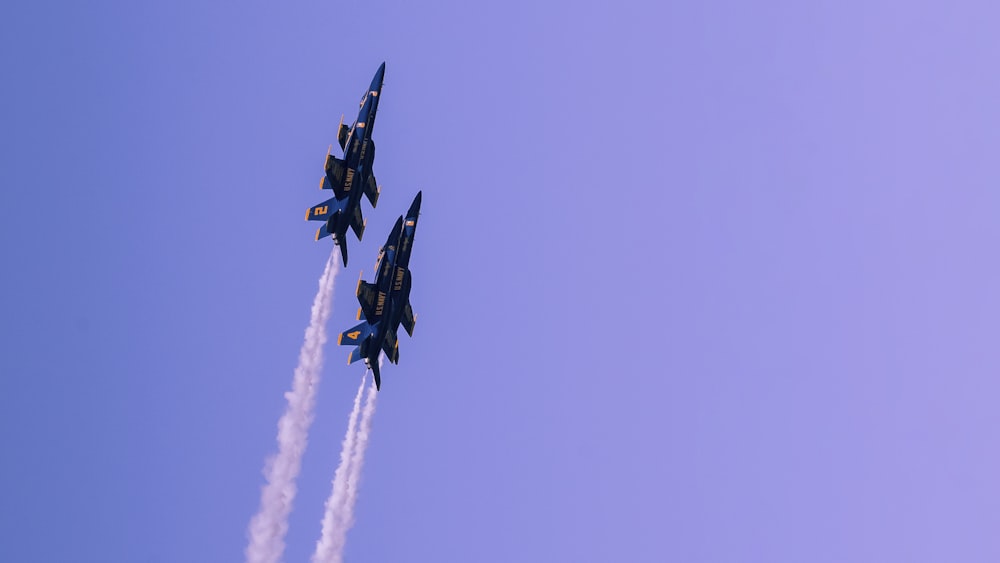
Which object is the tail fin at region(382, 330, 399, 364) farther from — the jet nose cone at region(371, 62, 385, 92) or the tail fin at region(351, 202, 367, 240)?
the jet nose cone at region(371, 62, 385, 92)

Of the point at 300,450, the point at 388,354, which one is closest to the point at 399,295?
the point at 388,354

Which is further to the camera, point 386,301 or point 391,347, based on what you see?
point 391,347

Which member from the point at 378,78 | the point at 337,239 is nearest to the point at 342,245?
the point at 337,239

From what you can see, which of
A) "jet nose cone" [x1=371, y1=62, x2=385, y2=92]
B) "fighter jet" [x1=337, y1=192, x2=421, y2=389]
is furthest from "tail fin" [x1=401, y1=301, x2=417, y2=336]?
"jet nose cone" [x1=371, y1=62, x2=385, y2=92]

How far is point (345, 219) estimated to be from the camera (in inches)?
5527

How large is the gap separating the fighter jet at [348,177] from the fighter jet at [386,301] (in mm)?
4390

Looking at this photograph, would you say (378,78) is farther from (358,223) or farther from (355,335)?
(355,335)

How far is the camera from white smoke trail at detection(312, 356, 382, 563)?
131 metres

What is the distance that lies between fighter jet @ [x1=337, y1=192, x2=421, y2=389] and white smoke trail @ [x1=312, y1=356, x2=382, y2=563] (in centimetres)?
362

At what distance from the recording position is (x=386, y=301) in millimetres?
139125

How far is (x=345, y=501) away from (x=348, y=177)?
3009 centimetres

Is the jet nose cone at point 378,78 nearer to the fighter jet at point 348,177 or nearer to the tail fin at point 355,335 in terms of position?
the fighter jet at point 348,177

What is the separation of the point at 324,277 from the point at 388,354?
32.8ft

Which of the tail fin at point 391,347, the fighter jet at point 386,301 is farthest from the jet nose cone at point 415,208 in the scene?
the tail fin at point 391,347
